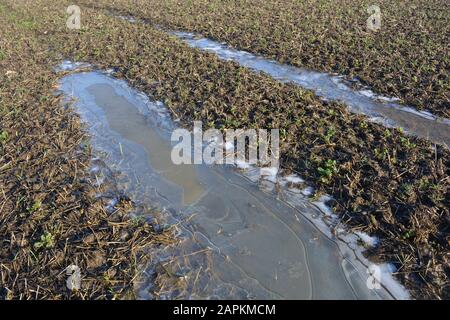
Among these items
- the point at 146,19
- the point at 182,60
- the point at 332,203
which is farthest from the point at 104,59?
the point at 332,203

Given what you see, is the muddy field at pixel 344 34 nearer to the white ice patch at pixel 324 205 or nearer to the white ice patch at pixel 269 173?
the white ice patch at pixel 324 205

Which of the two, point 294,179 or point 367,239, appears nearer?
point 367,239

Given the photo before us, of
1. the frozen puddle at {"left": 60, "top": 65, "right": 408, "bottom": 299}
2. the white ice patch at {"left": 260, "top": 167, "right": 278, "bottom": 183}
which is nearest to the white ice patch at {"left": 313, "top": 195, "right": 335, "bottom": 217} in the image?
the frozen puddle at {"left": 60, "top": 65, "right": 408, "bottom": 299}

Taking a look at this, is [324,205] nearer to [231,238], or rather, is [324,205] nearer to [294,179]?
[294,179]

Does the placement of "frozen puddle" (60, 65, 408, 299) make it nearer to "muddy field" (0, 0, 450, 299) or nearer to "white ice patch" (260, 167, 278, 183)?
"white ice patch" (260, 167, 278, 183)

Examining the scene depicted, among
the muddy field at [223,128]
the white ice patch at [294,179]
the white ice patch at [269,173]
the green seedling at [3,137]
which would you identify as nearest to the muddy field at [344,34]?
the muddy field at [223,128]

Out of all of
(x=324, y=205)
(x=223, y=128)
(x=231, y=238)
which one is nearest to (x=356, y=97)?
(x=223, y=128)
